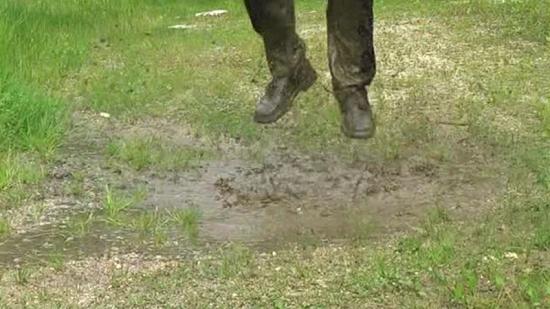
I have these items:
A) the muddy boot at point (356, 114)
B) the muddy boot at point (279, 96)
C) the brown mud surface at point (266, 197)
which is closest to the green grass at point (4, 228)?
the brown mud surface at point (266, 197)

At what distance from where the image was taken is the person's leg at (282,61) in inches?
177

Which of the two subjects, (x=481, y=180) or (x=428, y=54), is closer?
(x=481, y=180)

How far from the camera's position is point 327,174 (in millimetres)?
4789

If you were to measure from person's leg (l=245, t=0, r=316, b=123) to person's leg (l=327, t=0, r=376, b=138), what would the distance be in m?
0.20

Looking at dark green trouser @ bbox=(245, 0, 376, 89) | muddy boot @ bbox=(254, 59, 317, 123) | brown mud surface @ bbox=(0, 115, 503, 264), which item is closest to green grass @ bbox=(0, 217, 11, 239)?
brown mud surface @ bbox=(0, 115, 503, 264)

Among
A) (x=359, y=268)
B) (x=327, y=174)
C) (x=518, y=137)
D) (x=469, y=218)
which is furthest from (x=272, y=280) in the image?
(x=518, y=137)

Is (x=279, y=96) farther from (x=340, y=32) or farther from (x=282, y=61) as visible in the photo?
(x=340, y=32)

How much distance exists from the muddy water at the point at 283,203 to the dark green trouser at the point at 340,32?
527 millimetres

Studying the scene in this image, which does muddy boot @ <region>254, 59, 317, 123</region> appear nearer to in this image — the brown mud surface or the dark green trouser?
the dark green trouser

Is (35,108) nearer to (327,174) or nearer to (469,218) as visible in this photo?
(327,174)

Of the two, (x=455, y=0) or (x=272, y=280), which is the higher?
(x=272, y=280)

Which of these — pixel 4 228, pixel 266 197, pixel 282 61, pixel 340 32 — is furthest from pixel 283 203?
pixel 4 228

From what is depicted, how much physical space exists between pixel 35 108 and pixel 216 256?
2137 mm

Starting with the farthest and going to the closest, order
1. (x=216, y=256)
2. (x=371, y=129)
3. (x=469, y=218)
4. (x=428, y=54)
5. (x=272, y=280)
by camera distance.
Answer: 1. (x=428, y=54)
2. (x=371, y=129)
3. (x=469, y=218)
4. (x=216, y=256)
5. (x=272, y=280)
